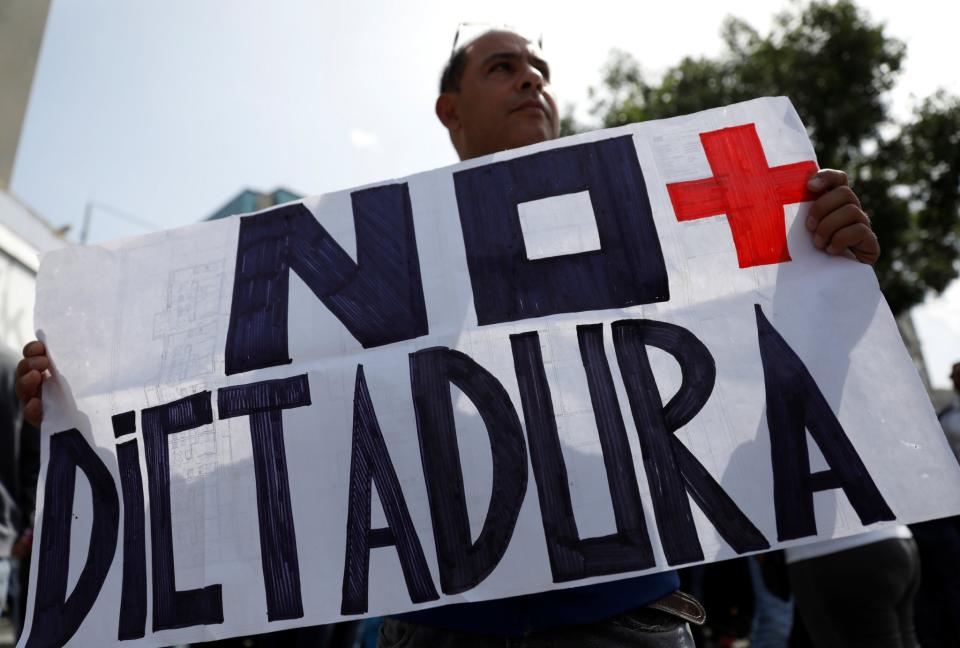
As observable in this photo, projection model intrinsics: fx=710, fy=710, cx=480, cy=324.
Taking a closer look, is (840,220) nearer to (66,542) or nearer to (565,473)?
(565,473)

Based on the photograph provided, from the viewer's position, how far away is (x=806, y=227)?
4.50ft

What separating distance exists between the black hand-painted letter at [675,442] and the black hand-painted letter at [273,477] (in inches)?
24.3

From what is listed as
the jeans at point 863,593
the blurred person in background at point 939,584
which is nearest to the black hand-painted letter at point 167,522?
the jeans at point 863,593

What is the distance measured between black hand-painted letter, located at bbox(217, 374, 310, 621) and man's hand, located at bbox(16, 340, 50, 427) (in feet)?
1.32

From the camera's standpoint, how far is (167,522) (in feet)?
4.27

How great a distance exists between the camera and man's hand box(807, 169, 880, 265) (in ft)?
4.25

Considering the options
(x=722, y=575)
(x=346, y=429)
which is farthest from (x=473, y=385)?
(x=722, y=575)

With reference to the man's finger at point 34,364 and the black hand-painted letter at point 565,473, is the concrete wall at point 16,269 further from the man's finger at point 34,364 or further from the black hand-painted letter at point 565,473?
the black hand-painted letter at point 565,473

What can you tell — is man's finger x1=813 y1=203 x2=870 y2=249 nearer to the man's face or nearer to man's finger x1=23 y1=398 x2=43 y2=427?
the man's face

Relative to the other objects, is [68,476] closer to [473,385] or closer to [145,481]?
[145,481]

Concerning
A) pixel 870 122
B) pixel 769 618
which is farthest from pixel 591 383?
pixel 870 122

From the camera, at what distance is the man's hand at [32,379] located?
1443 mm

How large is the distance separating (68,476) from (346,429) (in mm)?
568

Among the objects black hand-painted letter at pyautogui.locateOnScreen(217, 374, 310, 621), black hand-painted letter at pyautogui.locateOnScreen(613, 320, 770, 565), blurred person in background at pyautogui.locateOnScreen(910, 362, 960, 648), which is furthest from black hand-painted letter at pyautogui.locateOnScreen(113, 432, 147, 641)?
blurred person in background at pyautogui.locateOnScreen(910, 362, 960, 648)
